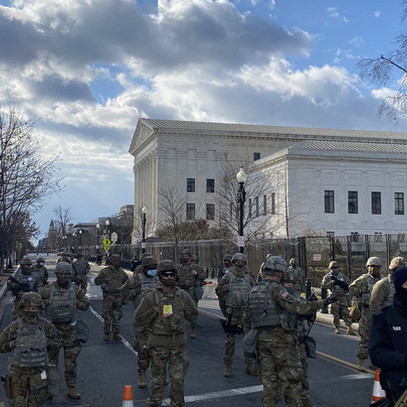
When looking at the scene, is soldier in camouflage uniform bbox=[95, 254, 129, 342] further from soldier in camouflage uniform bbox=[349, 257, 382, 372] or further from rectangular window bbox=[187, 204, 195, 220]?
rectangular window bbox=[187, 204, 195, 220]

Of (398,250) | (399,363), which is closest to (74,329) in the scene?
(399,363)

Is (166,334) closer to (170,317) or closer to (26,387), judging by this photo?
(170,317)

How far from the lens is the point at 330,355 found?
1062cm

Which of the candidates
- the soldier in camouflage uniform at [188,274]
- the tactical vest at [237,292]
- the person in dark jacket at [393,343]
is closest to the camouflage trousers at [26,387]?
the person in dark jacket at [393,343]

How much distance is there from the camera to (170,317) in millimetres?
6297

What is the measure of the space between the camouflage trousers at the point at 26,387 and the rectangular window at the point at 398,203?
5506cm

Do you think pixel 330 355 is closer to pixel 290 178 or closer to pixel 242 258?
pixel 242 258

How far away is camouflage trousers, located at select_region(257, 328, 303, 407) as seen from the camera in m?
5.79

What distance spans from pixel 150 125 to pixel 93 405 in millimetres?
75024

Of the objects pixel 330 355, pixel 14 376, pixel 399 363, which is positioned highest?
pixel 399 363

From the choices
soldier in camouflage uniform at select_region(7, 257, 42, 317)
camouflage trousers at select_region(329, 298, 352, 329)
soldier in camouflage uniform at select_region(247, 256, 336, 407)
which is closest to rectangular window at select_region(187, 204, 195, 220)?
camouflage trousers at select_region(329, 298, 352, 329)

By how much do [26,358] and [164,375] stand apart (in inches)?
62.6

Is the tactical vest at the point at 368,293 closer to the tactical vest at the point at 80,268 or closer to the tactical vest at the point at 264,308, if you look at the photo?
the tactical vest at the point at 264,308

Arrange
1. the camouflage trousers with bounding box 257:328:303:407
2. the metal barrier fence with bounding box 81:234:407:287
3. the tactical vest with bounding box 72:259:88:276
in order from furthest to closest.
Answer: the metal barrier fence with bounding box 81:234:407:287
the tactical vest with bounding box 72:259:88:276
the camouflage trousers with bounding box 257:328:303:407
